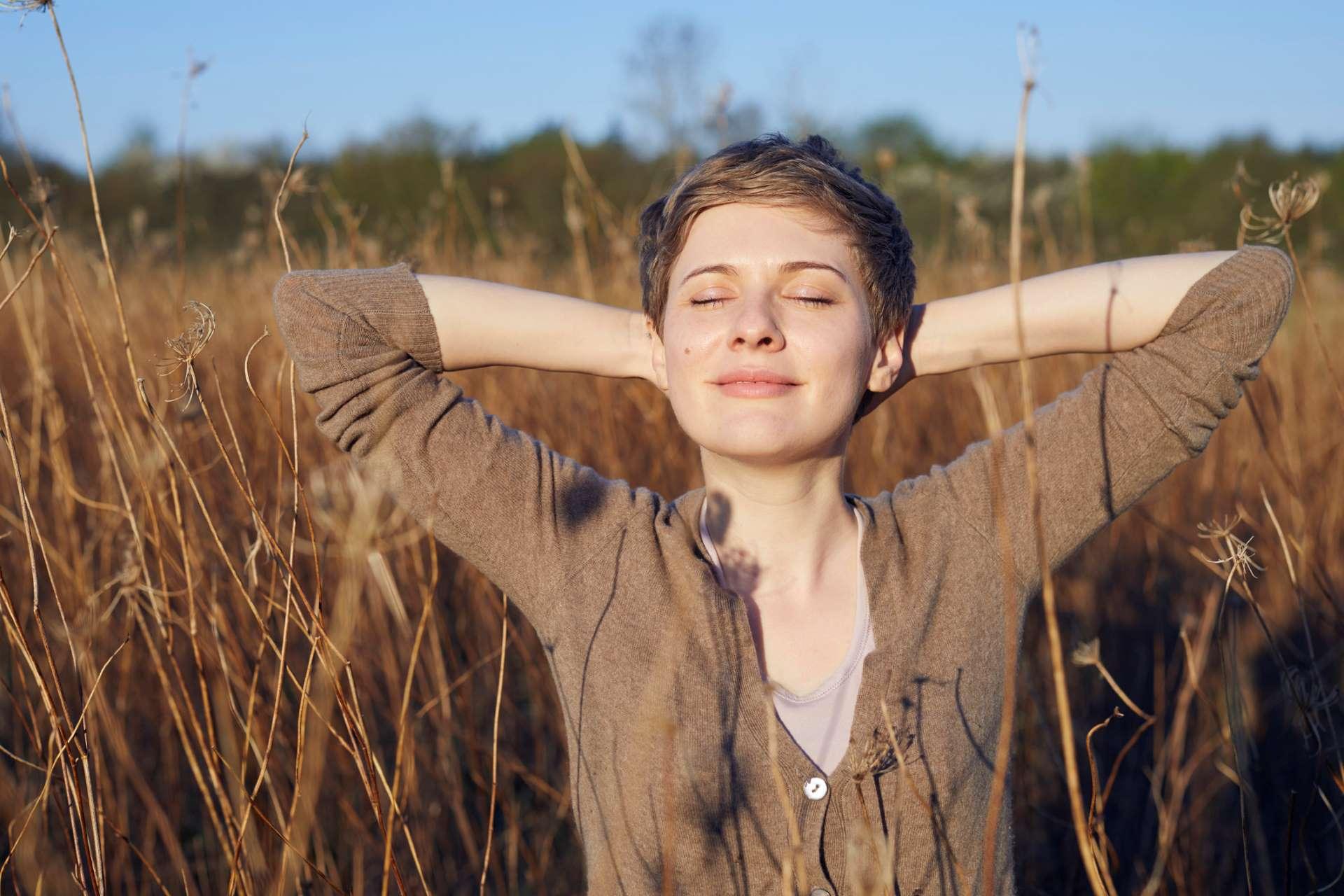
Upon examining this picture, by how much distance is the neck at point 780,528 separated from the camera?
1.22m

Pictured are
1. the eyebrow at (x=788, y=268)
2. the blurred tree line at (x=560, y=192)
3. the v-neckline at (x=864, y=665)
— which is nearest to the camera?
the v-neckline at (x=864, y=665)

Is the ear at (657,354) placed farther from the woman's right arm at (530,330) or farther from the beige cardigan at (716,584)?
the beige cardigan at (716,584)

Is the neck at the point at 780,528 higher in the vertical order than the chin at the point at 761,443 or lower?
lower

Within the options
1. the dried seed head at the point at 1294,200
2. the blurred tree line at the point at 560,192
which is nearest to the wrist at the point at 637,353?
the dried seed head at the point at 1294,200

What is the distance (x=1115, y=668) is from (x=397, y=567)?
1678 millimetres

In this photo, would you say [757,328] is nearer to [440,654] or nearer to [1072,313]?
[1072,313]

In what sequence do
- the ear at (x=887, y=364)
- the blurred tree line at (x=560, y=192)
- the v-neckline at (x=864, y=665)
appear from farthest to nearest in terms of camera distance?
the blurred tree line at (x=560, y=192)
the ear at (x=887, y=364)
the v-neckline at (x=864, y=665)

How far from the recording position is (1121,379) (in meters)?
1.24

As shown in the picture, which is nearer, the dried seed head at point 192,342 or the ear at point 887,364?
the dried seed head at point 192,342

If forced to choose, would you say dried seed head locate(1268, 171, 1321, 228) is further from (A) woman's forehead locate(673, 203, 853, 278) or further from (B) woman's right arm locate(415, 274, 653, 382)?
(B) woman's right arm locate(415, 274, 653, 382)

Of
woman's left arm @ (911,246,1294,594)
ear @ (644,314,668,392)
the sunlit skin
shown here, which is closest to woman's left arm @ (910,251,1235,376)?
woman's left arm @ (911,246,1294,594)

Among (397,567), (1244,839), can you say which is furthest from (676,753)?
(397,567)

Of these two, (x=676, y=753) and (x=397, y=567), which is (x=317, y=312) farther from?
(x=397, y=567)

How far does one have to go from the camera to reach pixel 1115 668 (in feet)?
7.81
